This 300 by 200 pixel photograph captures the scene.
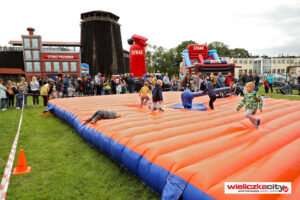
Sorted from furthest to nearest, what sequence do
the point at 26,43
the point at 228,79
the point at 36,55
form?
1. the point at 36,55
2. the point at 26,43
3. the point at 228,79

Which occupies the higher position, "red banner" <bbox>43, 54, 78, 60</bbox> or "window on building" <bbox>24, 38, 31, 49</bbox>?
"window on building" <bbox>24, 38, 31, 49</bbox>

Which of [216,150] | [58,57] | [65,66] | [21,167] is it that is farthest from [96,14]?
[216,150]

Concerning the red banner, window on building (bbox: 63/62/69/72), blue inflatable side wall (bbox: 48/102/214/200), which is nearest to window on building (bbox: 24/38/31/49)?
the red banner

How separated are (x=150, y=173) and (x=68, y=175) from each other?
4.02ft

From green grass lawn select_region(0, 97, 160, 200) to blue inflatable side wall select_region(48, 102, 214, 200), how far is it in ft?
0.59

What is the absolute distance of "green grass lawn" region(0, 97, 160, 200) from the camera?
2.14 metres

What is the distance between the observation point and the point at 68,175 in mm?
2541

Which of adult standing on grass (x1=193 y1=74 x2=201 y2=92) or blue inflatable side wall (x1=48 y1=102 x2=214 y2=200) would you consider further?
adult standing on grass (x1=193 y1=74 x2=201 y2=92)

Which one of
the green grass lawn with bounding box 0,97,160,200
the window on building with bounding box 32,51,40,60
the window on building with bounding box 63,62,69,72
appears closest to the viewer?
the green grass lawn with bounding box 0,97,160,200

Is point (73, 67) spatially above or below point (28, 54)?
below

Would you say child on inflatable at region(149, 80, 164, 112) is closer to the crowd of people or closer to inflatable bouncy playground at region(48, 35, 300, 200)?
inflatable bouncy playground at region(48, 35, 300, 200)

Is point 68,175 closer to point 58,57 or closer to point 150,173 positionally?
point 150,173

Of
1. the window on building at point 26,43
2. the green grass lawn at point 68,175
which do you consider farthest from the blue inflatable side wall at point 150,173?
the window on building at point 26,43

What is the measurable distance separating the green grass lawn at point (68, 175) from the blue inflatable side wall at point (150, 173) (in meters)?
0.18
